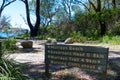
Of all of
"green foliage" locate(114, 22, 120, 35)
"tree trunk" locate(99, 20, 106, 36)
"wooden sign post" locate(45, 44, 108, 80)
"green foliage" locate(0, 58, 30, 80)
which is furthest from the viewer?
"tree trunk" locate(99, 20, 106, 36)

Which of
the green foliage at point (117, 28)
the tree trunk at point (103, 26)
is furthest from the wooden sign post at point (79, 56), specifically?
the tree trunk at point (103, 26)

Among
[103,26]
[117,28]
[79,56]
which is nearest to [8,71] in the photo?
[79,56]

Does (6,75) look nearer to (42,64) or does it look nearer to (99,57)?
(99,57)

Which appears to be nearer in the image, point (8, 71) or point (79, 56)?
point (8, 71)

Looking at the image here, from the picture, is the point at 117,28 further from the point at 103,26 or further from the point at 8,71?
the point at 8,71

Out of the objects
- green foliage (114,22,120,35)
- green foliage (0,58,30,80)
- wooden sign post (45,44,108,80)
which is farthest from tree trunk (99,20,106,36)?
green foliage (0,58,30,80)

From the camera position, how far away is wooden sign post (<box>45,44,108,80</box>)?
6.96m

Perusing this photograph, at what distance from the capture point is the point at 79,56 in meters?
7.38

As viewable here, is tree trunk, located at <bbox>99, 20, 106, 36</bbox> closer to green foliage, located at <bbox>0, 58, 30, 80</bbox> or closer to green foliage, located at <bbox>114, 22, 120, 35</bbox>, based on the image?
green foliage, located at <bbox>114, 22, 120, 35</bbox>

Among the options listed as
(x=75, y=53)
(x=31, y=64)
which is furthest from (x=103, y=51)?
(x=31, y=64)

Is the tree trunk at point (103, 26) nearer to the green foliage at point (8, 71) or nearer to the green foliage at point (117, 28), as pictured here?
Answer: the green foliage at point (117, 28)

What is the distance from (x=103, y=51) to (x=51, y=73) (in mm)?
1858

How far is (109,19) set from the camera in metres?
21.8

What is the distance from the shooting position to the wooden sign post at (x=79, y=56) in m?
6.96
